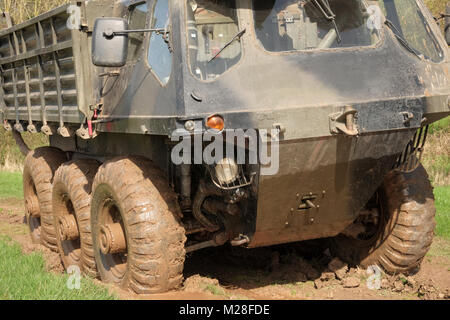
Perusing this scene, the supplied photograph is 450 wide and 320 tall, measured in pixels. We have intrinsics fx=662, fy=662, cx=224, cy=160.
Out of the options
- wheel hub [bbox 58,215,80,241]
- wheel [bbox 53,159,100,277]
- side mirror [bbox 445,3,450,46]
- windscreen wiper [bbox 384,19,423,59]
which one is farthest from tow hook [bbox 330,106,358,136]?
wheel hub [bbox 58,215,80,241]

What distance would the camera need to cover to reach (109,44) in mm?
4184

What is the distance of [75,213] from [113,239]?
1.11 metres

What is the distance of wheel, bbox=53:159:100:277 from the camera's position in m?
5.58

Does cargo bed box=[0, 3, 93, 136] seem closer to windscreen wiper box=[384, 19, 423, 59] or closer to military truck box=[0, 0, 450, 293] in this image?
military truck box=[0, 0, 450, 293]

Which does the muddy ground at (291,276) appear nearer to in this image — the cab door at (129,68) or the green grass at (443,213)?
the green grass at (443,213)

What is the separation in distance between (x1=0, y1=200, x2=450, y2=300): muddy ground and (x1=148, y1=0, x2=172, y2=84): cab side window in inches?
59.3

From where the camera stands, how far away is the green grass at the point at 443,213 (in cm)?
714

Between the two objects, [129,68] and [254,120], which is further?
[129,68]

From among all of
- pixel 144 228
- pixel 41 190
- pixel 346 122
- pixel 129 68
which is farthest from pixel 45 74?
pixel 346 122

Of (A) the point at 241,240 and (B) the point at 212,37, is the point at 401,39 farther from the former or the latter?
(A) the point at 241,240

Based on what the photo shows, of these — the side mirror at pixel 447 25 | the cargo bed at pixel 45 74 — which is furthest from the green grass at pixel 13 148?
the side mirror at pixel 447 25

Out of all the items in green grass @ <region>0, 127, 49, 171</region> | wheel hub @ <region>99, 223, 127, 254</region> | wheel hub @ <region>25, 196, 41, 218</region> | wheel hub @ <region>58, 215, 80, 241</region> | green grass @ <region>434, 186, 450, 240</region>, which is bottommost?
green grass @ <region>0, 127, 49, 171</region>

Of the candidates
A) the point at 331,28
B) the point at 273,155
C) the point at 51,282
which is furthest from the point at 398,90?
the point at 51,282
